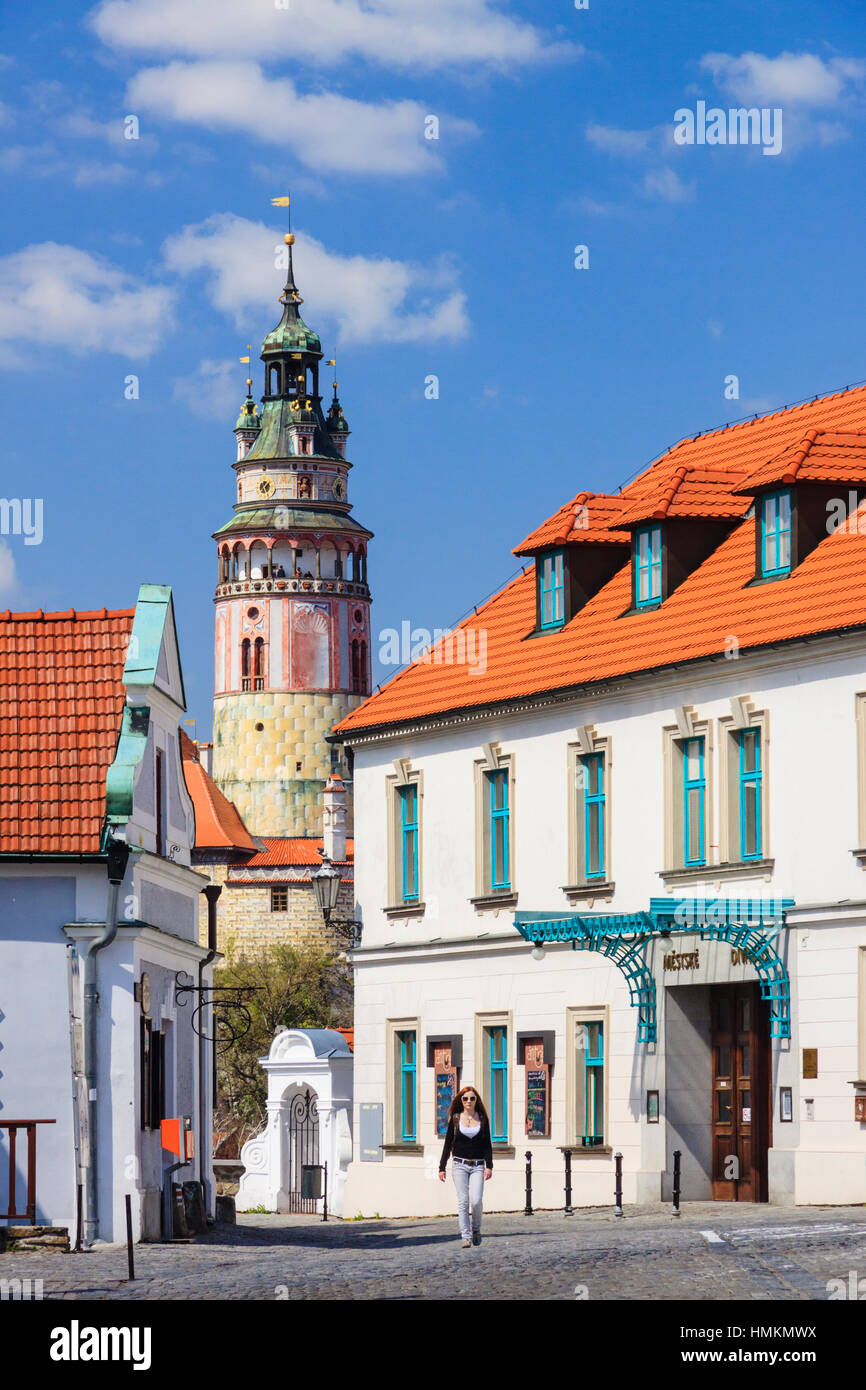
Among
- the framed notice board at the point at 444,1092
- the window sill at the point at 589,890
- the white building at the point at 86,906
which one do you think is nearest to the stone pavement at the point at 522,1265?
the white building at the point at 86,906

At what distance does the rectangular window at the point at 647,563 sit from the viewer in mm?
38156

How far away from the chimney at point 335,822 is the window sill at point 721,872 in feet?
299

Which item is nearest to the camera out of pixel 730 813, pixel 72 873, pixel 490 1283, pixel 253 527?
pixel 490 1283

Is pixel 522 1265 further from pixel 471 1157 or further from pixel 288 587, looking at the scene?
pixel 288 587

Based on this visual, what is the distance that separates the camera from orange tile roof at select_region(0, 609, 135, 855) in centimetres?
2842

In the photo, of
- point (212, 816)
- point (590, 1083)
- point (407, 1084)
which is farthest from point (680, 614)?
point (212, 816)

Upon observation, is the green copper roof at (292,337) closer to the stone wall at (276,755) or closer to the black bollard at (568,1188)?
the stone wall at (276,755)

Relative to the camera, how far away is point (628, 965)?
117ft

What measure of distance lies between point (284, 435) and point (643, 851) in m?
124

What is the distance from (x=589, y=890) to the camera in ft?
122

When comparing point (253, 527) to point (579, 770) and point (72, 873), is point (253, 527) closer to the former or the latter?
point (579, 770)
